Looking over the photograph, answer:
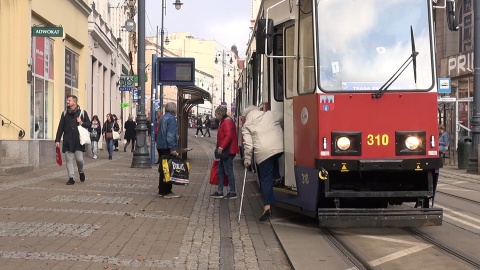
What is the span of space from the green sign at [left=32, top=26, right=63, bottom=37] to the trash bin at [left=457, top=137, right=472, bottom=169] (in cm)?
1336

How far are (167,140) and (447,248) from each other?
6014mm

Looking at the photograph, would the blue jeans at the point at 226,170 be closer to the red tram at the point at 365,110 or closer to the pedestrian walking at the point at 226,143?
the pedestrian walking at the point at 226,143

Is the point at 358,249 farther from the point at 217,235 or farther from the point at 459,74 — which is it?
the point at 459,74

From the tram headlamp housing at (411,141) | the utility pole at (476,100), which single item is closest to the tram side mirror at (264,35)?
the tram headlamp housing at (411,141)

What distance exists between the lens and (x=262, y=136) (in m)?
9.70

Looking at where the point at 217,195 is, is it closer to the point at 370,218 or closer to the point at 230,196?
the point at 230,196

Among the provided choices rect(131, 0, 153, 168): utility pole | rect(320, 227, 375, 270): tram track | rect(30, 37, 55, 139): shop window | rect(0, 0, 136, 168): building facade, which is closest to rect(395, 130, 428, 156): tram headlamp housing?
rect(320, 227, 375, 270): tram track

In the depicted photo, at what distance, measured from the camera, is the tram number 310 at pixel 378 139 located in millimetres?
8430

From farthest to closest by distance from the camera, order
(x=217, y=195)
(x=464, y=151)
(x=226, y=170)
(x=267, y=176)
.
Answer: (x=464, y=151)
(x=217, y=195)
(x=226, y=170)
(x=267, y=176)

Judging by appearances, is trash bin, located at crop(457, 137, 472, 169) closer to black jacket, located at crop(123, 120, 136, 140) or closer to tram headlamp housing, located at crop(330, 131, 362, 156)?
black jacket, located at crop(123, 120, 136, 140)

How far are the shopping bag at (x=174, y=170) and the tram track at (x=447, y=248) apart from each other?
4512 millimetres

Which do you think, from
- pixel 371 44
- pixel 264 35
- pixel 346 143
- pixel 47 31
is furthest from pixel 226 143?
pixel 47 31

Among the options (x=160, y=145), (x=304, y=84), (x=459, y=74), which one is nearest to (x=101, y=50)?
(x=459, y=74)

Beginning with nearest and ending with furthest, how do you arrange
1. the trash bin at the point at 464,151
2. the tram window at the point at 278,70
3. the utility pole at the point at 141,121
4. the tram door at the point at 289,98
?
the tram door at the point at 289,98, the tram window at the point at 278,70, the utility pole at the point at 141,121, the trash bin at the point at 464,151
